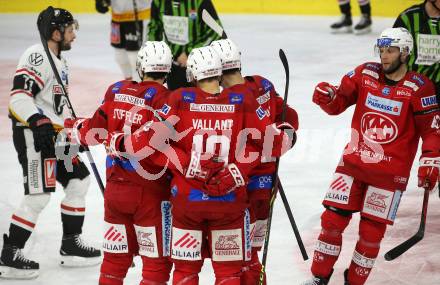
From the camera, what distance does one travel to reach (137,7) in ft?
33.0

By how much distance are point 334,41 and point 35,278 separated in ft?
25.0

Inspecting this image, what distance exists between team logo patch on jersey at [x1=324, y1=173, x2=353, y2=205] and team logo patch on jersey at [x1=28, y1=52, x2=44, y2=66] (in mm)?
1967

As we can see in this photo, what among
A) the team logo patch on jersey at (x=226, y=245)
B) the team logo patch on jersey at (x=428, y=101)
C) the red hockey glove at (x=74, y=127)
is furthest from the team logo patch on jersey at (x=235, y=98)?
the team logo patch on jersey at (x=428, y=101)

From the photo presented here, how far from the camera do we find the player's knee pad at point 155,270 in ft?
16.2

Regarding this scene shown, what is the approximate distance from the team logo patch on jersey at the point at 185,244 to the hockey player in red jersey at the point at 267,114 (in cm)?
39

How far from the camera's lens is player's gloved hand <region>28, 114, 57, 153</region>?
570 cm

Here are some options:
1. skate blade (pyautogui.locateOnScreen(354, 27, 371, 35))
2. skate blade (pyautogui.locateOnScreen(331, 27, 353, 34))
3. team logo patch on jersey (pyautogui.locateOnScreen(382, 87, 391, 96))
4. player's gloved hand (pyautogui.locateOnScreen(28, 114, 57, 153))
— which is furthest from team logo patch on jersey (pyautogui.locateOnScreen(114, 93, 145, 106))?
skate blade (pyautogui.locateOnScreen(331, 27, 353, 34))

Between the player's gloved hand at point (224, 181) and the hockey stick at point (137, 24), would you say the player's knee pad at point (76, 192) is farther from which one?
the hockey stick at point (137, 24)

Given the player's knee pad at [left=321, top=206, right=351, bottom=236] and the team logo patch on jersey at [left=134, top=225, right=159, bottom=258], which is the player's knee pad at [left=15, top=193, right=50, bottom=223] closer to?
the team logo patch on jersey at [left=134, top=225, right=159, bottom=258]

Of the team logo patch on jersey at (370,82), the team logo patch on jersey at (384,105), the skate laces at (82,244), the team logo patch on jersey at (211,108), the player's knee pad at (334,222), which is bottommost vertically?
the skate laces at (82,244)

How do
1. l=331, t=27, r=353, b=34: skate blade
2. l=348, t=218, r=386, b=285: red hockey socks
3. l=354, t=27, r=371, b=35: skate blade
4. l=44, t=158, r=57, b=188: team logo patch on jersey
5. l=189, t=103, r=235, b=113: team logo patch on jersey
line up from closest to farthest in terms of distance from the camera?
l=189, t=103, r=235, b=113: team logo patch on jersey
l=348, t=218, r=386, b=285: red hockey socks
l=44, t=158, r=57, b=188: team logo patch on jersey
l=354, t=27, r=371, b=35: skate blade
l=331, t=27, r=353, b=34: skate blade

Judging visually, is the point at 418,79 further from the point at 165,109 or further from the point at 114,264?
the point at 114,264

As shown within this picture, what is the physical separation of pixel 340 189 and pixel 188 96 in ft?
4.16

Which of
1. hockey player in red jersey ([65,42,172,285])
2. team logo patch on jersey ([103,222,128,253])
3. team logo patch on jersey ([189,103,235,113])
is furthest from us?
team logo patch on jersey ([103,222,128,253])
